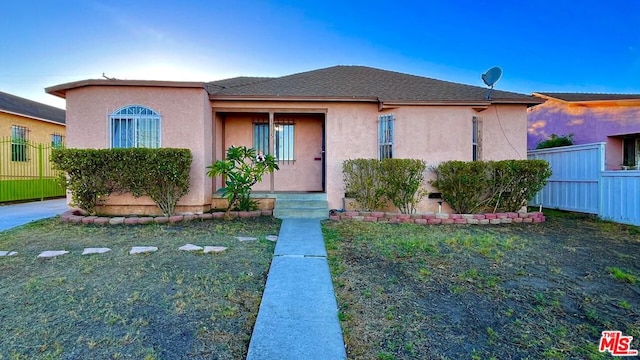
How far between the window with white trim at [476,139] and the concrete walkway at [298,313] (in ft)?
21.2

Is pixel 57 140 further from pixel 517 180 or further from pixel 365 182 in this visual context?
pixel 517 180

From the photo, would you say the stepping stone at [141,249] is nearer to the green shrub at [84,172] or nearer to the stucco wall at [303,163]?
the green shrub at [84,172]

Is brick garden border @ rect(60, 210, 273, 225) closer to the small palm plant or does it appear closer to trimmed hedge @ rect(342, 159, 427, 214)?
the small palm plant

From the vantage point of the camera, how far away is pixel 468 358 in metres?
2.17

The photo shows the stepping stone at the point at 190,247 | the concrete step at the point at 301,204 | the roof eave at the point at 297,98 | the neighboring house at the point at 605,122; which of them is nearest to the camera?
the stepping stone at the point at 190,247

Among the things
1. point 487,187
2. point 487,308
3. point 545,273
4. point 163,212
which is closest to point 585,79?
point 487,187

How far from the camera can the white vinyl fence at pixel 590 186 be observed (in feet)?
24.3

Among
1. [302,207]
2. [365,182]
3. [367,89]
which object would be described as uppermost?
[367,89]

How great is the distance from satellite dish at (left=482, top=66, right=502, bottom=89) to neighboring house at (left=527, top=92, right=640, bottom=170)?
767 cm

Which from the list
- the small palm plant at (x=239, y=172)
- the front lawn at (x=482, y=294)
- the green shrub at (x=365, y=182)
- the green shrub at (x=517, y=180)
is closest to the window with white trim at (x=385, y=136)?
the green shrub at (x=365, y=182)

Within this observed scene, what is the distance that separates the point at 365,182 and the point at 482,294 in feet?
15.8

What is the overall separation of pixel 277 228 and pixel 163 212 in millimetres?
3188

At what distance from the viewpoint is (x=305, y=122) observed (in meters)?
10.5

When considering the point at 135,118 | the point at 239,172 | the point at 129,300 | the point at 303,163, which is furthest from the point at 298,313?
the point at 303,163
